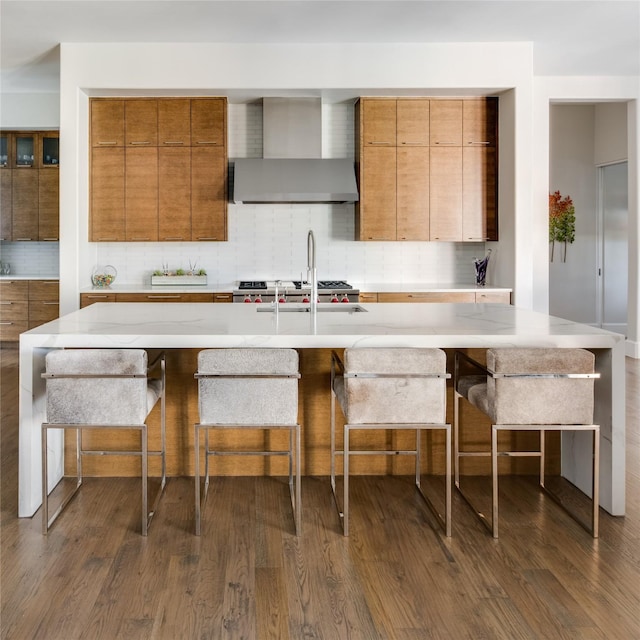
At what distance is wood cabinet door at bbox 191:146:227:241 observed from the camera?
19.4 ft

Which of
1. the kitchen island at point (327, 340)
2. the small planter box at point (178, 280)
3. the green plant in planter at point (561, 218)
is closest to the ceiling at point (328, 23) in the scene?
the small planter box at point (178, 280)

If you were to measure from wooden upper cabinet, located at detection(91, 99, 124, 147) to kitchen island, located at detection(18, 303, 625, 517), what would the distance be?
3.11 meters

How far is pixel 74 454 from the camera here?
3316 millimetres

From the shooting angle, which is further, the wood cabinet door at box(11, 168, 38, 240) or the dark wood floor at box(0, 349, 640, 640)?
the wood cabinet door at box(11, 168, 38, 240)

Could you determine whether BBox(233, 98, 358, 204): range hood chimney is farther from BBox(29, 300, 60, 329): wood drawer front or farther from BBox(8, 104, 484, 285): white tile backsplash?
BBox(29, 300, 60, 329): wood drawer front

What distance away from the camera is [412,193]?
235 inches

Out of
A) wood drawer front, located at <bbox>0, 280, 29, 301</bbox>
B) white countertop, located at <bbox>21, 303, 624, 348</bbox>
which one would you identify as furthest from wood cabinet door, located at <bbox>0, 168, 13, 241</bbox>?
white countertop, located at <bbox>21, 303, 624, 348</bbox>

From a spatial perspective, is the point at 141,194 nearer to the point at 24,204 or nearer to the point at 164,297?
the point at 164,297

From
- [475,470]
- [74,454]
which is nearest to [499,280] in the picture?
[475,470]

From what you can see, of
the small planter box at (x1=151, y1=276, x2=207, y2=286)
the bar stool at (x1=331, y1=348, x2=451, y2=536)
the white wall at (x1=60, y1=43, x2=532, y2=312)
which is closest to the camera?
the bar stool at (x1=331, y1=348, x2=451, y2=536)

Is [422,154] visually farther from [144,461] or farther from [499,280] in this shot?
[144,461]

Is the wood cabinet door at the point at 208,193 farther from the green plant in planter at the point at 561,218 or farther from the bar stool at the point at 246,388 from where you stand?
the green plant in planter at the point at 561,218

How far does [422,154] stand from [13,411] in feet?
13.3

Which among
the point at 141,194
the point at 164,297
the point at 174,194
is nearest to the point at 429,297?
the point at 164,297
